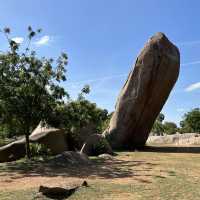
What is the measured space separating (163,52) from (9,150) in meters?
12.9

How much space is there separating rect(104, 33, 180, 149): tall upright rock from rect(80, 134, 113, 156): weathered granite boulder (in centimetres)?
535

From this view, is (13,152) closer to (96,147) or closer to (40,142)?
(40,142)

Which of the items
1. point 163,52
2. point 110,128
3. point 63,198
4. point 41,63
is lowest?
point 63,198

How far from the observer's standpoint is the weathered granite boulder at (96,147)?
22484 millimetres

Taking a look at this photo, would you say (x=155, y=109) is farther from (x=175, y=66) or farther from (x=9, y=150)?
(x=9, y=150)

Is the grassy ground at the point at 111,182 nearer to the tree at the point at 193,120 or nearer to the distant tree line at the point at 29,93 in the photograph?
the distant tree line at the point at 29,93

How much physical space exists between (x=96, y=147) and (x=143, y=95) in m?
6.62

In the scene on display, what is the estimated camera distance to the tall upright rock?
87.6ft

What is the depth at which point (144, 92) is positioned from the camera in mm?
27219

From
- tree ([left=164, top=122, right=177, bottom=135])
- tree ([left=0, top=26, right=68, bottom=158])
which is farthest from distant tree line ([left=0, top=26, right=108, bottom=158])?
tree ([left=164, top=122, right=177, bottom=135])

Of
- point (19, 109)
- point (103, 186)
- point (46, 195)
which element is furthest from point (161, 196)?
point (19, 109)

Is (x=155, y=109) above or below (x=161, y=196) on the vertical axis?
above

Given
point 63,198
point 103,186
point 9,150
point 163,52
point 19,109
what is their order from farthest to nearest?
point 163,52 < point 9,150 < point 19,109 < point 103,186 < point 63,198

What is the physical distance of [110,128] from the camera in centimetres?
2873
